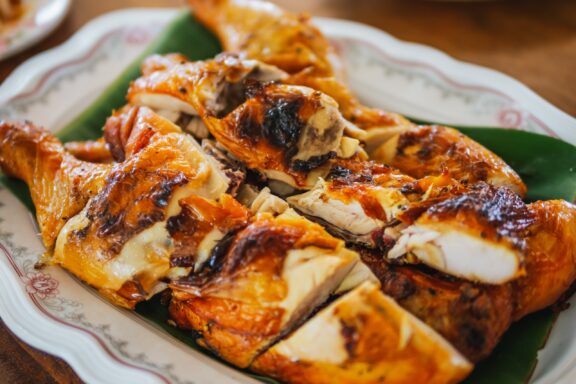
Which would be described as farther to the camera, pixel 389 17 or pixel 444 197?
pixel 389 17

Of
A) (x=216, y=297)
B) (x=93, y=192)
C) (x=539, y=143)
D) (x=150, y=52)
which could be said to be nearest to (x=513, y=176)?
(x=539, y=143)

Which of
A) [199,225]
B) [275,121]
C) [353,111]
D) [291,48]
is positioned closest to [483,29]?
[291,48]

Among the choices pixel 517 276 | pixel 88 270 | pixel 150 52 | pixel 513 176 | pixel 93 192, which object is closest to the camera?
pixel 517 276

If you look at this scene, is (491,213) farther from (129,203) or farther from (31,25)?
(31,25)

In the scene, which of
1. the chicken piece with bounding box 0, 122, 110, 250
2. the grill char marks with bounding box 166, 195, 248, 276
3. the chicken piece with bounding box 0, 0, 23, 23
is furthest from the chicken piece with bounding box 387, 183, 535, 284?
the chicken piece with bounding box 0, 0, 23, 23

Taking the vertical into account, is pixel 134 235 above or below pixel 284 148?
below

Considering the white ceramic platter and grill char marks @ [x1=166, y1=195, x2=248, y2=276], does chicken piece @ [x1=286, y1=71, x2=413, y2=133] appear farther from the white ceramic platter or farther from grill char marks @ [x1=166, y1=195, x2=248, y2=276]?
the white ceramic platter

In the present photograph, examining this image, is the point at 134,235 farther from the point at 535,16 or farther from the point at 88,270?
the point at 535,16
